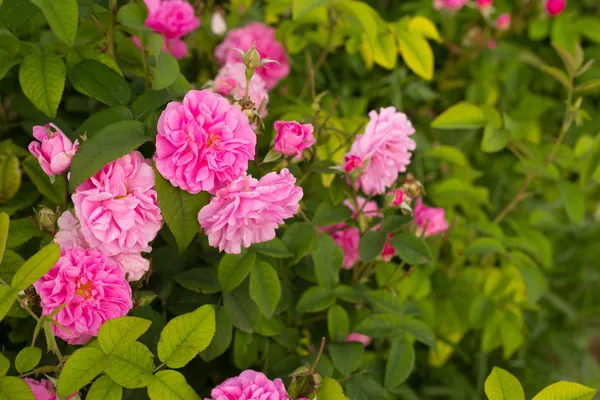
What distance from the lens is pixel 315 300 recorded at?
0.90 m

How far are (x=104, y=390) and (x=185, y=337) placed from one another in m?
0.10

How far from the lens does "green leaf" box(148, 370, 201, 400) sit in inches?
25.9

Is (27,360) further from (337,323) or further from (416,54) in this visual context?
(416,54)

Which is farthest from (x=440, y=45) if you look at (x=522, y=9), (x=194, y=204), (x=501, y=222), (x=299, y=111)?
(x=194, y=204)

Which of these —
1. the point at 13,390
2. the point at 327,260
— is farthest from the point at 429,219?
the point at 13,390

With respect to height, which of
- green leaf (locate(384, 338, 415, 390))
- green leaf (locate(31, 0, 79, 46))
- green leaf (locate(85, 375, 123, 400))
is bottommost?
green leaf (locate(384, 338, 415, 390))

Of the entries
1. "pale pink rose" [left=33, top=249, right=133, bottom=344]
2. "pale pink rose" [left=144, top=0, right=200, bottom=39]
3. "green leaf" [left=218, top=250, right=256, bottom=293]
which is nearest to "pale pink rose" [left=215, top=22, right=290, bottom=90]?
"pale pink rose" [left=144, top=0, right=200, bottom=39]

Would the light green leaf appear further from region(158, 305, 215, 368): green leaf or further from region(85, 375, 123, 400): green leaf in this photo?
region(85, 375, 123, 400): green leaf

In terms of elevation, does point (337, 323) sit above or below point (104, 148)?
below

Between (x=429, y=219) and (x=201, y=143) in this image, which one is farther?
(x=429, y=219)

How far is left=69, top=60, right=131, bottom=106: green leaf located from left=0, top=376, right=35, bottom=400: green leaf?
1.16 ft

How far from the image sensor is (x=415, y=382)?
166 centimetres

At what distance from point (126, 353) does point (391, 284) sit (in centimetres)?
53

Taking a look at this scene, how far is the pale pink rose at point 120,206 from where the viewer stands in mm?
663
